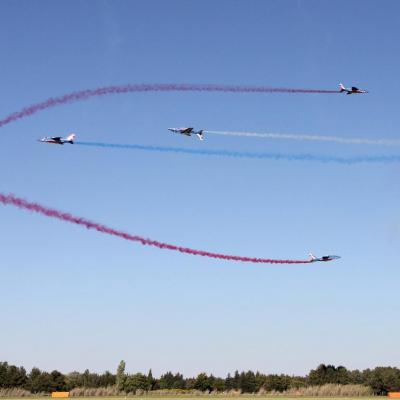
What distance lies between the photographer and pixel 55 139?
322ft

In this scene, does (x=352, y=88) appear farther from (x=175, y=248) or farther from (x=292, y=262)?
(x=175, y=248)

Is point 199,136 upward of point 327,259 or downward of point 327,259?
upward

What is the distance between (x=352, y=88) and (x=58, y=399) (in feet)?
450

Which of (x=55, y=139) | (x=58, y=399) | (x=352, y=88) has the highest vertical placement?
(x=352, y=88)

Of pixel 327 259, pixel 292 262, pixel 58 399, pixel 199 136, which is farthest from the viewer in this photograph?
pixel 58 399

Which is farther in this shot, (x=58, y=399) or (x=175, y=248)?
(x=58, y=399)

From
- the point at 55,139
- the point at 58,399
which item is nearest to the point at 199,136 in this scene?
the point at 55,139

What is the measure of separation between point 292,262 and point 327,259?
9682 millimetres

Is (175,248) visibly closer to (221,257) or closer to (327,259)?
(221,257)

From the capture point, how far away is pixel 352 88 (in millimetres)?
108562

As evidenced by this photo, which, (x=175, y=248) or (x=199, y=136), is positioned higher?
(x=199, y=136)

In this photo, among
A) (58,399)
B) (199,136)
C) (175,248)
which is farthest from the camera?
(58,399)

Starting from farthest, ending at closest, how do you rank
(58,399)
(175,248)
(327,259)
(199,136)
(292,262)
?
1. (58,399)
2. (199,136)
3. (327,259)
4. (292,262)
5. (175,248)

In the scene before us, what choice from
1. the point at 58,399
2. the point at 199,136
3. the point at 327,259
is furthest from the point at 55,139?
the point at 58,399
